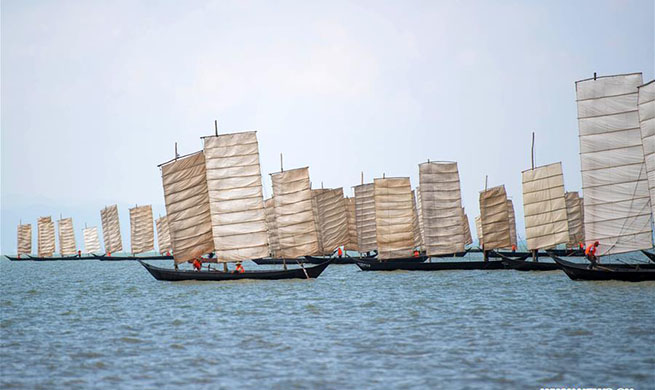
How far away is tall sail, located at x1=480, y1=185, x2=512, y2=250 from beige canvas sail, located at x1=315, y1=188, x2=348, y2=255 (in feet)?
54.0

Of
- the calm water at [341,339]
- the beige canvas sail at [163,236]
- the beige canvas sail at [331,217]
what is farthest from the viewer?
the beige canvas sail at [163,236]

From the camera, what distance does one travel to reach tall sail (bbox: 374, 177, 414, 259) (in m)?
52.9

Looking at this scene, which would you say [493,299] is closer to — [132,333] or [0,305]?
[132,333]

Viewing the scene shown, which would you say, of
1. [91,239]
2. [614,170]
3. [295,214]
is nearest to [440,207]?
[295,214]

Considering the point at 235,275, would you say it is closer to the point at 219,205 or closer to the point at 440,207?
the point at 219,205

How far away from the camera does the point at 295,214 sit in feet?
150

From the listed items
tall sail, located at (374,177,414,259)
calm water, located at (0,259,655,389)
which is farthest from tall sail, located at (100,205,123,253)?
calm water, located at (0,259,655,389)

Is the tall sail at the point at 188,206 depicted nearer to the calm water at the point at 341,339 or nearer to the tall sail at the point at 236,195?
the tall sail at the point at 236,195

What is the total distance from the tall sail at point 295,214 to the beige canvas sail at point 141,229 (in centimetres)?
5244

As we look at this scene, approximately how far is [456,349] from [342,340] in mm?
3400

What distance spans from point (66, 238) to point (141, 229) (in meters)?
29.2

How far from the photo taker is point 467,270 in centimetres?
5431

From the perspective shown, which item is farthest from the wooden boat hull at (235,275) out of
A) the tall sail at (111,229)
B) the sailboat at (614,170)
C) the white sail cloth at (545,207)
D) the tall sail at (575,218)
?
the tall sail at (111,229)

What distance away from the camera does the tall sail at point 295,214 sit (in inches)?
1785
